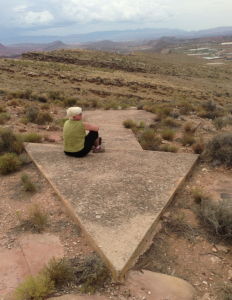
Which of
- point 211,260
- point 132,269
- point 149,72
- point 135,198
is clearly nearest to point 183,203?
point 135,198

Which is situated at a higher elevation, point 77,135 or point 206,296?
point 77,135

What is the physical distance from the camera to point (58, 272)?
2.24m

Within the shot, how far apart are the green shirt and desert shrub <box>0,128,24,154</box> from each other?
1.17 meters

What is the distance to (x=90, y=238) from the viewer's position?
2.74m

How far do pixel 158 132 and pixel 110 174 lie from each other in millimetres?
3884

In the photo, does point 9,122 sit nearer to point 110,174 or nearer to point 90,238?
point 110,174

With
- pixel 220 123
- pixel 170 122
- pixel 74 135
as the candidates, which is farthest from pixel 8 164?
pixel 220 123

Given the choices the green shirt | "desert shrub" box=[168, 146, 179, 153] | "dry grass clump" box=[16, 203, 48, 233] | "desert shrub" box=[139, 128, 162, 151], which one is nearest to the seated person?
the green shirt

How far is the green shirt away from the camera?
4.67 metres

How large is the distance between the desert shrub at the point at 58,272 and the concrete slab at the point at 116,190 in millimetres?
393

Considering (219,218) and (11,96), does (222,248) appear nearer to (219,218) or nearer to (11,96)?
(219,218)

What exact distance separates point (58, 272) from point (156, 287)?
3.17 ft

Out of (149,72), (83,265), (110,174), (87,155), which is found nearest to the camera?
(83,265)

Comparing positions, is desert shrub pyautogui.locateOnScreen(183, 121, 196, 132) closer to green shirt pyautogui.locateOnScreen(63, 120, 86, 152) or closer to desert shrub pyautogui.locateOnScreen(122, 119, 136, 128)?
desert shrub pyautogui.locateOnScreen(122, 119, 136, 128)
